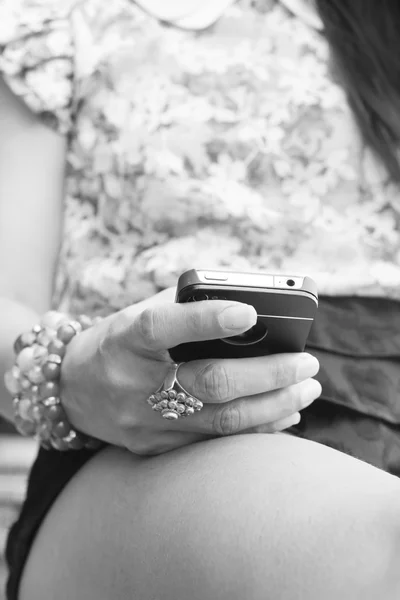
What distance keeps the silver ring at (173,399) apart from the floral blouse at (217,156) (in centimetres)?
23

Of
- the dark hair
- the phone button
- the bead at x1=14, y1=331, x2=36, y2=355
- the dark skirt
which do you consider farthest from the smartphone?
the dark hair

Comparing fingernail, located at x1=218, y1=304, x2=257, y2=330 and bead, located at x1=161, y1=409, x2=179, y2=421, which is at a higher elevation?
fingernail, located at x1=218, y1=304, x2=257, y2=330

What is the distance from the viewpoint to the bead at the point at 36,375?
634mm

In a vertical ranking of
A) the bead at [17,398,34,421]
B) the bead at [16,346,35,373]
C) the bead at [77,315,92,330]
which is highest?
the bead at [77,315,92,330]

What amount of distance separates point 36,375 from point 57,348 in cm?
3

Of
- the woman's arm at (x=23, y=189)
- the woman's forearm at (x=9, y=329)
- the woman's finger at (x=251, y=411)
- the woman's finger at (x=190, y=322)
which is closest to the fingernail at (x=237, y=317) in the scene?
the woman's finger at (x=190, y=322)

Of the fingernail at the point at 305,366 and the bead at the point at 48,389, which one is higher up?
the fingernail at the point at 305,366

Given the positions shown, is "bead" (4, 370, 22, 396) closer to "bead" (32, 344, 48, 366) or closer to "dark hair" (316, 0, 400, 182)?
"bead" (32, 344, 48, 366)

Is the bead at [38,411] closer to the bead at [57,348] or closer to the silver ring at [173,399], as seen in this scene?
the bead at [57,348]

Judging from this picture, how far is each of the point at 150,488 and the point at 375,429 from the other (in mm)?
213

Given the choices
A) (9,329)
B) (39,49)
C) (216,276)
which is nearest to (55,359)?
(9,329)

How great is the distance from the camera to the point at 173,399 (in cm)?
51

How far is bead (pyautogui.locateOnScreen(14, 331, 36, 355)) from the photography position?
0.67 meters

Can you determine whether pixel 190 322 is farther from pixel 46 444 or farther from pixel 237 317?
pixel 46 444
